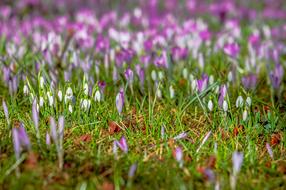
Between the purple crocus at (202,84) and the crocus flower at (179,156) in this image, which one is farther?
the purple crocus at (202,84)

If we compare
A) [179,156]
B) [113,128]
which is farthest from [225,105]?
[179,156]

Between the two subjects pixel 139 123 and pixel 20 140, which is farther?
pixel 139 123

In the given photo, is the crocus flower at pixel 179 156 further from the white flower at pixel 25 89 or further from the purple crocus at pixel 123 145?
the white flower at pixel 25 89

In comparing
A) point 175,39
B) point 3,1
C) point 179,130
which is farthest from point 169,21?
point 179,130

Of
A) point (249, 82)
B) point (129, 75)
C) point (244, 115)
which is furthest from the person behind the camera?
point (249, 82)

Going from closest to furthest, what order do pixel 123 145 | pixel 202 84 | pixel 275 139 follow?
1. pixel 123 145
2. pixel 275 139
3. pixel 202 84

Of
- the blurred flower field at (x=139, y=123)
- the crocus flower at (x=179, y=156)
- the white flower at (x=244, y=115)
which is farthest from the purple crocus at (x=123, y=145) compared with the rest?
the white flower at (x=244, y=115)

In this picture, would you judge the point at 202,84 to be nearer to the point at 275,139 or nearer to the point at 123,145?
the point at 275,139

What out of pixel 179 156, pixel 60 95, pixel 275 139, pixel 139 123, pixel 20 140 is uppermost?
pixel 60 95

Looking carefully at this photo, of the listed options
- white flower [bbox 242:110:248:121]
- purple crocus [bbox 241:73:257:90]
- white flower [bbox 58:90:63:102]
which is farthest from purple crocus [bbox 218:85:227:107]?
white flower [bbox 58:90:63:102]

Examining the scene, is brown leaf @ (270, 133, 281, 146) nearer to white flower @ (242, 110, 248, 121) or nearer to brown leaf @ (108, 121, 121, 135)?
white flower @ (242, 110, 248, 121)

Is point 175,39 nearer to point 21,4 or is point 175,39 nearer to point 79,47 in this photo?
point 79,47
